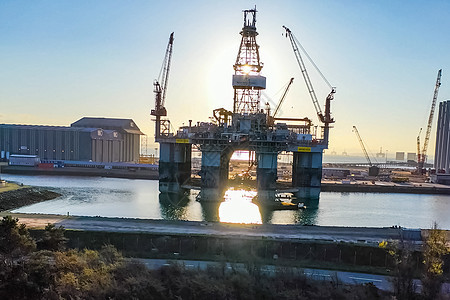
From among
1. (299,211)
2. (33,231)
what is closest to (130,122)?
(299,211)

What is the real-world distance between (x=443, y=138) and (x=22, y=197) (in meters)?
181

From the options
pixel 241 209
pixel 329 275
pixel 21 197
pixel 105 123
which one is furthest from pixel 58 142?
pixel 329 275

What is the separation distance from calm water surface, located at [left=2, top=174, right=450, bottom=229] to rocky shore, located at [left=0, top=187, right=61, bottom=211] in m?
1.64

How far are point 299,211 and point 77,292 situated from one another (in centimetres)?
4820

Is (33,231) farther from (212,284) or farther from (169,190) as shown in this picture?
(169,190)

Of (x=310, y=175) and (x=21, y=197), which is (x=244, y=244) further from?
(x=310, y=175)

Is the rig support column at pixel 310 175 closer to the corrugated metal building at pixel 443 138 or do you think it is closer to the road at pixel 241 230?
the road at pixel 241 230

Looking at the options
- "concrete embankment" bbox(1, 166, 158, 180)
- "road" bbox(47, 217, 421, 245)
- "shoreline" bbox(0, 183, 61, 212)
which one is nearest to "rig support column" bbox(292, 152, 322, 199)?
"road" bbox(47, 217, 421, 245)

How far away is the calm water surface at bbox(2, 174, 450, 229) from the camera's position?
2136 inches

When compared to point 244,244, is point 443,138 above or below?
above

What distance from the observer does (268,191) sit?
225 feet

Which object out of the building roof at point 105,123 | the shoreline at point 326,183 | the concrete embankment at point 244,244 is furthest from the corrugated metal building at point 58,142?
the concrete embankment at point 244,244

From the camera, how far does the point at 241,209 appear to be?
2452 inches

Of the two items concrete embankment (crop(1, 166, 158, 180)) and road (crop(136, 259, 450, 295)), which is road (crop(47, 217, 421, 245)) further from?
concrete embankment (crop(1, 166, 158, 180))
